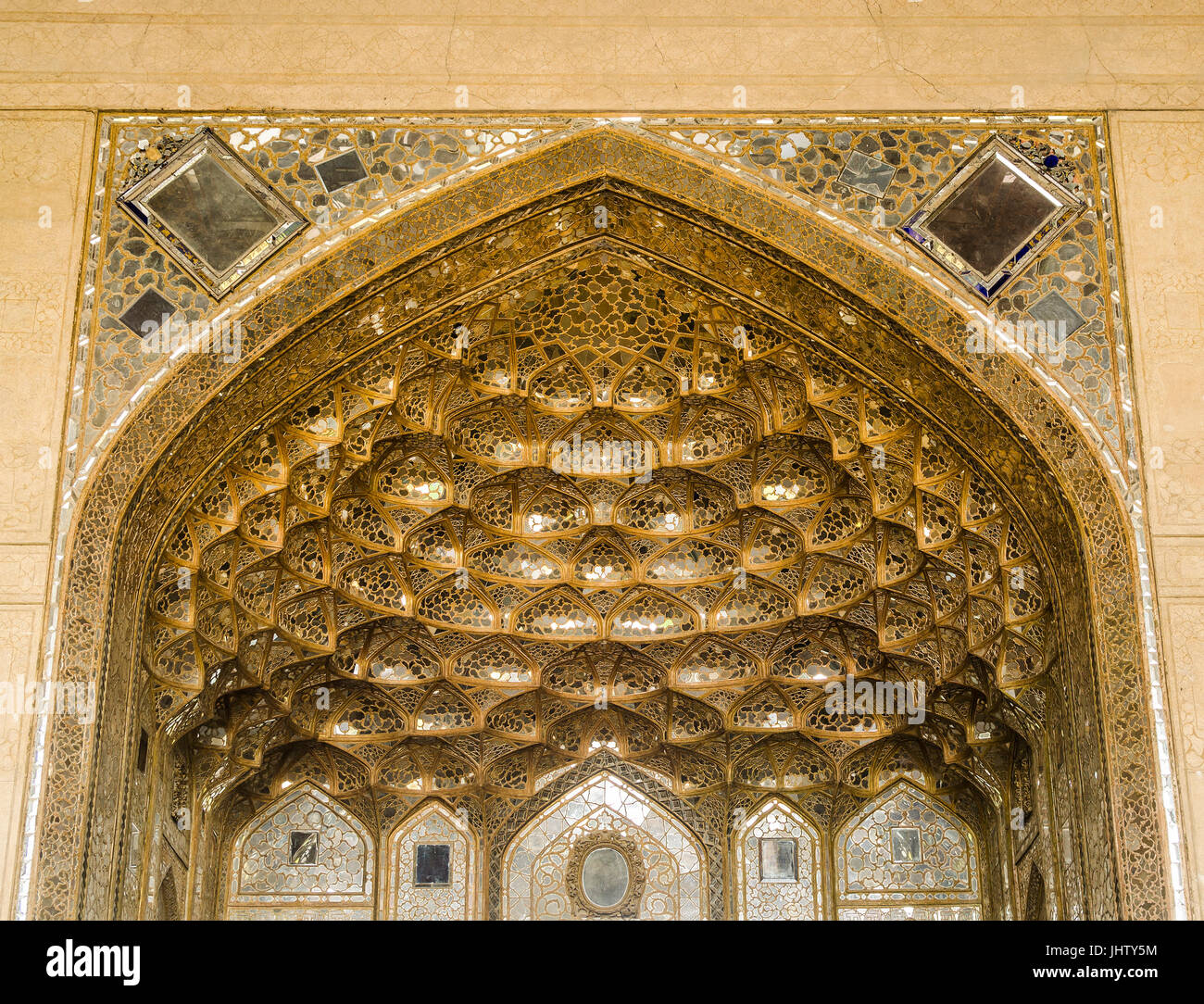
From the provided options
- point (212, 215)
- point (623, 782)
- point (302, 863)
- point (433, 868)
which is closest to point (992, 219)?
point (212, 215)

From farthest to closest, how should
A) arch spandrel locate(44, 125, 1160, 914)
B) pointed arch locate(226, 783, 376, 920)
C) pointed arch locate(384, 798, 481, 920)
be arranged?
pointed arch locate(384, 798, 481, 920), pointed arch locate(226, 783, 376, 920), arch spandrel locate(44, 125, 1160, 914)

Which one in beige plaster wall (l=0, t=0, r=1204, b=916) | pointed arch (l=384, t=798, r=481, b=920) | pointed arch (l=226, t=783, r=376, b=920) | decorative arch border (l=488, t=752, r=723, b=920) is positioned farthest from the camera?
decorative arch border (l=488, t=752, r=723, b=920)

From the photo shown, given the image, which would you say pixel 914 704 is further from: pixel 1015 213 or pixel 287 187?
pixel 287 187

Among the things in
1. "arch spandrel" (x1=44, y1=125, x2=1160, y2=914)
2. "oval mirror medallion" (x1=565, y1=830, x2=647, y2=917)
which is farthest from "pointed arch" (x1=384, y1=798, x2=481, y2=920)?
"arch spandrel" (x1=44, y1=125, x2=1160, y2=914)

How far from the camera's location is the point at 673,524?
1127cm

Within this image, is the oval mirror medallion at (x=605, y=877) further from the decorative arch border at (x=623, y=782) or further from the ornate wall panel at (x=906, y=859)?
the ornate wall panel at (x=906, y=859)

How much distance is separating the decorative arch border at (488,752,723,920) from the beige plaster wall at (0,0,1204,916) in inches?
212

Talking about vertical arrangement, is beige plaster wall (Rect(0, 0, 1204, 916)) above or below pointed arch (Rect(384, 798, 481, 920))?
above

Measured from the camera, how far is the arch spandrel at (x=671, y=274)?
28.2 ft

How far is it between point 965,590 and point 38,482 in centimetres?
551

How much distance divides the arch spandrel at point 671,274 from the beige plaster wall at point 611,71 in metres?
0.55

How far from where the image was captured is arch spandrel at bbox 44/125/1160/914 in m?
8.61

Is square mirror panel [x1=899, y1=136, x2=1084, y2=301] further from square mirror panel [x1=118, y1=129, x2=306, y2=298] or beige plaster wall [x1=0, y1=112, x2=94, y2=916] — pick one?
beige plaster wall [x1=0, y1=112, x2=94, y2=916]

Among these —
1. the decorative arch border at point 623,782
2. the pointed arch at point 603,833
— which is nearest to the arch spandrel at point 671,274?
the decorative arch border at point 623,782
